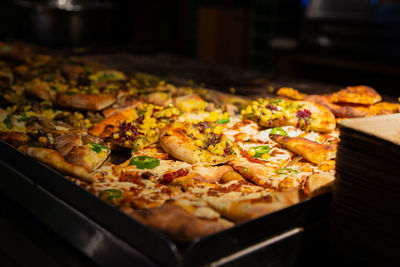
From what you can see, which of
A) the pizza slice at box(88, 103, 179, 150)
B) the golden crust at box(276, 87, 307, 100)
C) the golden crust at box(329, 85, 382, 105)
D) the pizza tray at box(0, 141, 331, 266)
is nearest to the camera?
the pizza tray at box(0, 141, 331, 266)

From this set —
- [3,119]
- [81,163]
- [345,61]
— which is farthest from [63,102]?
[345,61]

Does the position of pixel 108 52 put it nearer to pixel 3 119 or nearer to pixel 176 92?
pixel 176 92

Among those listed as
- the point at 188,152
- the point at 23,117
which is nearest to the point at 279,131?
the point at 188,152

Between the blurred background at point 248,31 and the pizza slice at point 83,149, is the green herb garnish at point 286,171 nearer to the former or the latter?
the pizza slice at point 83,149

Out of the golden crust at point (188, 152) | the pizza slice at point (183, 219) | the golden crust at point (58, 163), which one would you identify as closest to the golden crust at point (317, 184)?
the pizza slice at point (183, 219)

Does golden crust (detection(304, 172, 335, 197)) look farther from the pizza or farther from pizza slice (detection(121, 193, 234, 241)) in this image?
pizza slice (detection(121, 193, 234, 241))

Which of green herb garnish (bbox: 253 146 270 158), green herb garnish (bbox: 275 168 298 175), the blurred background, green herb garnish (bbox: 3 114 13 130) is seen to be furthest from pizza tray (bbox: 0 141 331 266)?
the blurred background

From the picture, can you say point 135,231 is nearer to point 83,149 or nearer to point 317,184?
point 317,184
